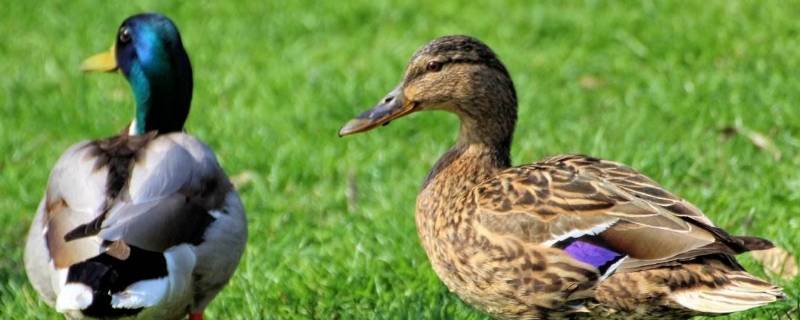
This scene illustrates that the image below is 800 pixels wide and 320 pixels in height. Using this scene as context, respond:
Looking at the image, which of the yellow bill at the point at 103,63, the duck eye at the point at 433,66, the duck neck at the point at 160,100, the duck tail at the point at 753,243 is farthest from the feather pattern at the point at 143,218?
the duck tail at the point at 753,243

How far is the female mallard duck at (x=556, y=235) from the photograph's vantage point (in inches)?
153

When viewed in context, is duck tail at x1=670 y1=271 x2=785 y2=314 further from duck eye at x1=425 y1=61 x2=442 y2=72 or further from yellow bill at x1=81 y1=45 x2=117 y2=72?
yellow bill at x1=81 y1=45 x2=117 y2=72

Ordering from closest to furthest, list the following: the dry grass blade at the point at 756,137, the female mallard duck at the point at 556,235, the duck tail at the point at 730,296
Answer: the duck tail at the point at 730,296
the female mallard duck at the point at 556,235
the dry grass blade at the point at 756,137

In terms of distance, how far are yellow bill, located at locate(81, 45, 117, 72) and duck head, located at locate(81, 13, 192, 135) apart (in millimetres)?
189

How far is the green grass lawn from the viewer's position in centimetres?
526

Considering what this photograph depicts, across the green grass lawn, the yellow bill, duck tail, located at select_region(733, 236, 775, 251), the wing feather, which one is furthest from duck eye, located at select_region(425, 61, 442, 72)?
the yellow bill

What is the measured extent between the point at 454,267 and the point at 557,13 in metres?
4.25

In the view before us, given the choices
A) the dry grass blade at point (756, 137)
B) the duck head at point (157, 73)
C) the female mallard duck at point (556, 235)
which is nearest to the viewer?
the female mallard duck at point (556, 235)

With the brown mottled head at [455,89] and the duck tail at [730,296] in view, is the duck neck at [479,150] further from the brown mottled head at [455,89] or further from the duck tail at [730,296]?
the duck tail at [730,296]

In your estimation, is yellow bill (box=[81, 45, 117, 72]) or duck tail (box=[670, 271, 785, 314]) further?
yellow bill (box=[81, 45, 117, 72])

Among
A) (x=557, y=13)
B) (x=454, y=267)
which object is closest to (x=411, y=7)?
(x=557, y=13)

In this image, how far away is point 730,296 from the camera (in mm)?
3799

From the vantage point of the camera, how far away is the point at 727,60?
7.26 m

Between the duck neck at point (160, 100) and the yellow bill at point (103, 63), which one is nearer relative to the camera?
the duck neck at point (160, 100)
